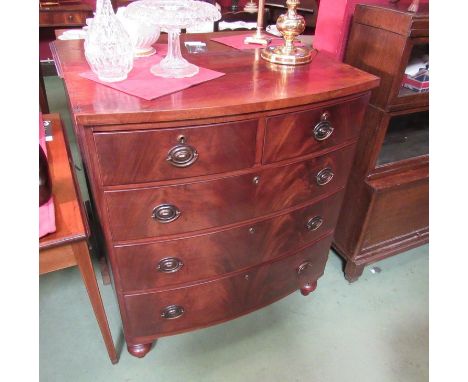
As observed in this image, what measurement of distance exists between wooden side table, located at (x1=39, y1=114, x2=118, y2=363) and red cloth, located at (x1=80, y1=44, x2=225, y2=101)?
32 cm

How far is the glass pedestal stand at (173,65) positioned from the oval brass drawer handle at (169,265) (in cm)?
51

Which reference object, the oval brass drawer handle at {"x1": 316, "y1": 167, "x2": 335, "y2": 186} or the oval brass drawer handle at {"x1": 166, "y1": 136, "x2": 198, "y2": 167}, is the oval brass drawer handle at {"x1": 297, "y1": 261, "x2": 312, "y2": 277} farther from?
the oval brass drawer handle at {"x1": 166, "y1": 136, "x2": 198, "y2": 167}

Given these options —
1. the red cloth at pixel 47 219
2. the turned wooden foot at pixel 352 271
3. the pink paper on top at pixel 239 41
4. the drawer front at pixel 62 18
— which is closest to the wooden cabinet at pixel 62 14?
the drawer front at pixel 62 18

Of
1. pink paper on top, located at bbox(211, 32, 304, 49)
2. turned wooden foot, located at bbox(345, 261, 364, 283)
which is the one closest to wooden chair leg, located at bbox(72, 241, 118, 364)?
pink paper on top, located at bbox(211, 32, 304, 49)

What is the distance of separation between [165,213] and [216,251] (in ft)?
0.77

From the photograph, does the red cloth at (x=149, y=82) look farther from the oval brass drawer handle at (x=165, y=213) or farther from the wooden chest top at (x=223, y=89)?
the oval brass drawer handle at (x=165, y=213)

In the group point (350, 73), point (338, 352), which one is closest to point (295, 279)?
point (338, 352)

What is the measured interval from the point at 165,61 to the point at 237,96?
269 mm

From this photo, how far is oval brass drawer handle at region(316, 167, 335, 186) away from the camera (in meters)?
1.14

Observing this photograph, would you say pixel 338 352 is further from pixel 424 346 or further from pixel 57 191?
pixel 57 191

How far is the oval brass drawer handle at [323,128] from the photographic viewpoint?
39.9 inches

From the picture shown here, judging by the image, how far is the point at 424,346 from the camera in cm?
147

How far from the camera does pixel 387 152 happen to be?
1517 mm

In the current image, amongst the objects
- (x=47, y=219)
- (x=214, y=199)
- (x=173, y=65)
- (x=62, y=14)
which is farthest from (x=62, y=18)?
(x=214, y=199)
